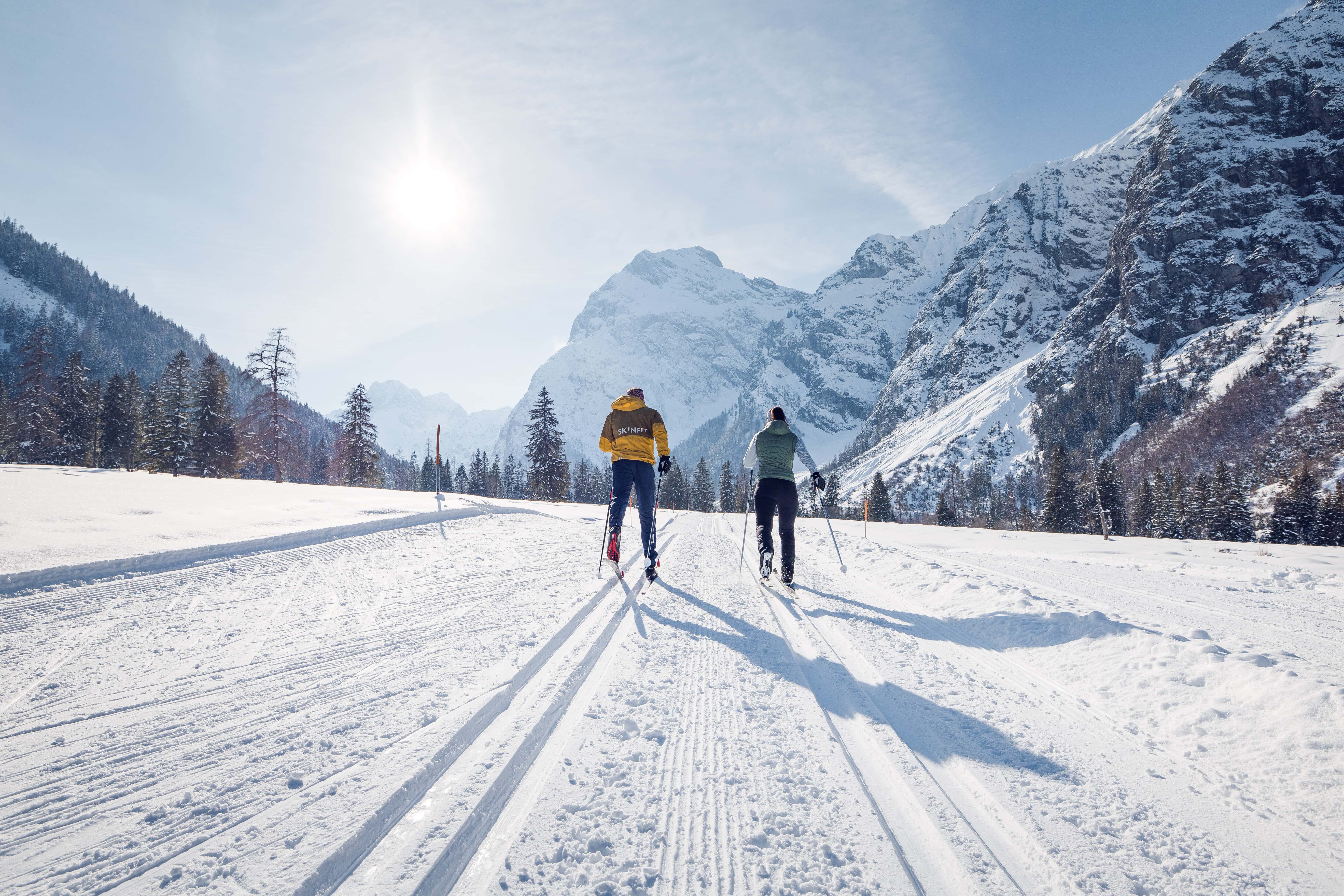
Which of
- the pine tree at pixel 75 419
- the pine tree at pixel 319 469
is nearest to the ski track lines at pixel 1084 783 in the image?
the pine tree at pixel 75 419

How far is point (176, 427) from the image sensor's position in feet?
102

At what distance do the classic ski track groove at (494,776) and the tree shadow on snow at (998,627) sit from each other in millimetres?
2662

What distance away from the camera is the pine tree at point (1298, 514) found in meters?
40.9

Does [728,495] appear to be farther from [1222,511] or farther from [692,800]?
[692,800]

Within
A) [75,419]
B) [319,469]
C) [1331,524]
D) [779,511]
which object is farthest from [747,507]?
[319,469]

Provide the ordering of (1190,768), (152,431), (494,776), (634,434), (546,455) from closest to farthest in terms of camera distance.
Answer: (494,776) → (1190,768) → (634,434) → (152,431) → (546,455)

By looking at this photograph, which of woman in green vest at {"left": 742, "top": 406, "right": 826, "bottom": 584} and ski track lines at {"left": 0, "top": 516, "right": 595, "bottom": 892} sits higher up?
woman in green vest at {"left": 742, "top": 406, "right": 826, "bottom": 584}

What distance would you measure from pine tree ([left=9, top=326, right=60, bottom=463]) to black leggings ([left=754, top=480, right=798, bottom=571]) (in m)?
48.1

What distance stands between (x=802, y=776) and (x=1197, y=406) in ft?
561

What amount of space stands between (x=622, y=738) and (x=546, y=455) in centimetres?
3746

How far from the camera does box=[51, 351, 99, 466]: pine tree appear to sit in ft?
113

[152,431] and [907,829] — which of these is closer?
[907,829]

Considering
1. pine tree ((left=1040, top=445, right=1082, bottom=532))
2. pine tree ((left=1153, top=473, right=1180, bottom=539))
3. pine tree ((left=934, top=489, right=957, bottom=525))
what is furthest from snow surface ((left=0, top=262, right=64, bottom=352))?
pine tree ((left=1153, top=473, right=1180, bottom=539))

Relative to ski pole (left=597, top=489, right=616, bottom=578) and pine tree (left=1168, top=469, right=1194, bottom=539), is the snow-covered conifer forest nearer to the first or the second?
ski pole (left=597, top=489, right=616, bottom=578)
